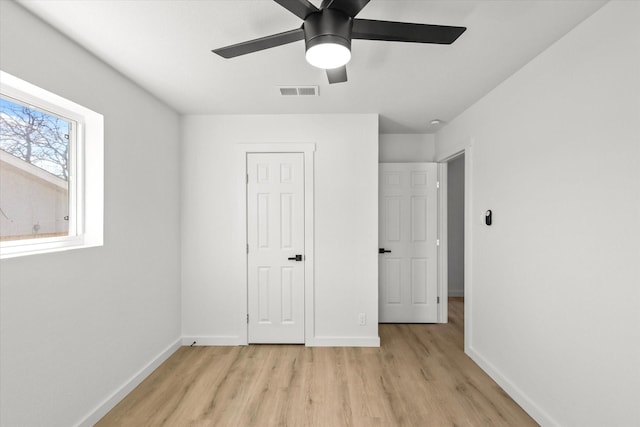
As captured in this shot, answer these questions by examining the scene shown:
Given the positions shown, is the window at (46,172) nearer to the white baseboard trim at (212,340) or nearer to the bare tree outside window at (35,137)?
the bare tree outside window at (35,137)

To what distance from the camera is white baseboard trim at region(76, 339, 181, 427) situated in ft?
6.71

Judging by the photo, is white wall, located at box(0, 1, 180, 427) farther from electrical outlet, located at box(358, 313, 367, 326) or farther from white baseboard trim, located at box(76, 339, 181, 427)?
electrical outlet, located at box(358, 313, 367, 326)

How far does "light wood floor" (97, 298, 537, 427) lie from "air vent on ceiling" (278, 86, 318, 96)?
2.47 metres

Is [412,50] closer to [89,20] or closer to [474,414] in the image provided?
[89,20]

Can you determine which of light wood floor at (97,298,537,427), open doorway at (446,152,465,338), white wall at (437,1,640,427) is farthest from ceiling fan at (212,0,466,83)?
open doorway at (446,152,465,338)

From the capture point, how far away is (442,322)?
401 centimetres

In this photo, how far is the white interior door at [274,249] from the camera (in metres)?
3.35

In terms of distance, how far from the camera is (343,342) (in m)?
3.30

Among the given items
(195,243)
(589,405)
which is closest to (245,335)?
(195,243)

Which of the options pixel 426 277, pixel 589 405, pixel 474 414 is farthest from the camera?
pixel 426 277

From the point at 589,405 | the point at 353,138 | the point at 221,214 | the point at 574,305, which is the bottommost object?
the point at 589,405

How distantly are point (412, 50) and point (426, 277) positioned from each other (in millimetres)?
2852

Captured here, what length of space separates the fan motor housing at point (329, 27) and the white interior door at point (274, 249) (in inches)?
82.5

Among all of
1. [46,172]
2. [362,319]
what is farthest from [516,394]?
[46,172]
